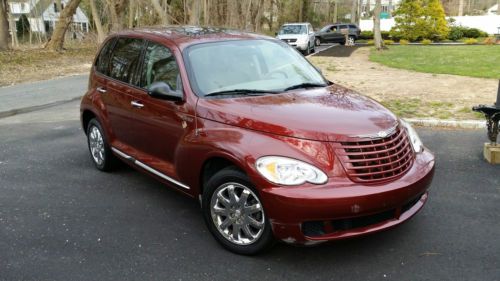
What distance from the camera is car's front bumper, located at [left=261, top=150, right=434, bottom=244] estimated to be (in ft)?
10.8

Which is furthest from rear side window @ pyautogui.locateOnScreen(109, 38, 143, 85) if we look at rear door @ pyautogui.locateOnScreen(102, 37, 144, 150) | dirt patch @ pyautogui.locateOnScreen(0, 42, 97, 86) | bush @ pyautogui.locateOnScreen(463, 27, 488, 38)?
bush @ pyautogui.locateOnScreen(463, 27, 488, 38)

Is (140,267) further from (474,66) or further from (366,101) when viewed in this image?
(474,66)

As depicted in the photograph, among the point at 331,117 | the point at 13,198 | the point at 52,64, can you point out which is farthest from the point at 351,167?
the point at 52,64

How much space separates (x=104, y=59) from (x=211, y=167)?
2.61 metres

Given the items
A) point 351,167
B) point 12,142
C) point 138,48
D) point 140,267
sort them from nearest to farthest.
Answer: point 351,167, point 140,267, point 138,48, point 12,142

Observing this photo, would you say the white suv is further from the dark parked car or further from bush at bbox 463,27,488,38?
bush at bbox 463,27,488,38

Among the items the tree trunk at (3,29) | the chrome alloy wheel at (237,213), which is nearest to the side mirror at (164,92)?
the chrome alloy wheel at (237,213)

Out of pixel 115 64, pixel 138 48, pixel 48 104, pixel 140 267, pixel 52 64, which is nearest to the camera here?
pixel 140 267

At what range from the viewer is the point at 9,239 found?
420cm

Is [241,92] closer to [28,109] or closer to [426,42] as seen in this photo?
[28,109]

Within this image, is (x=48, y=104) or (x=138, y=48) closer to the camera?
(x=138, y=48)

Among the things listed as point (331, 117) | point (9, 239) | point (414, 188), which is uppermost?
point (331, 117)

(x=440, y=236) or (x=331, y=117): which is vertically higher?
(x=331, y=117)

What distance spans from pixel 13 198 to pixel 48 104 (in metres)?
6.74
